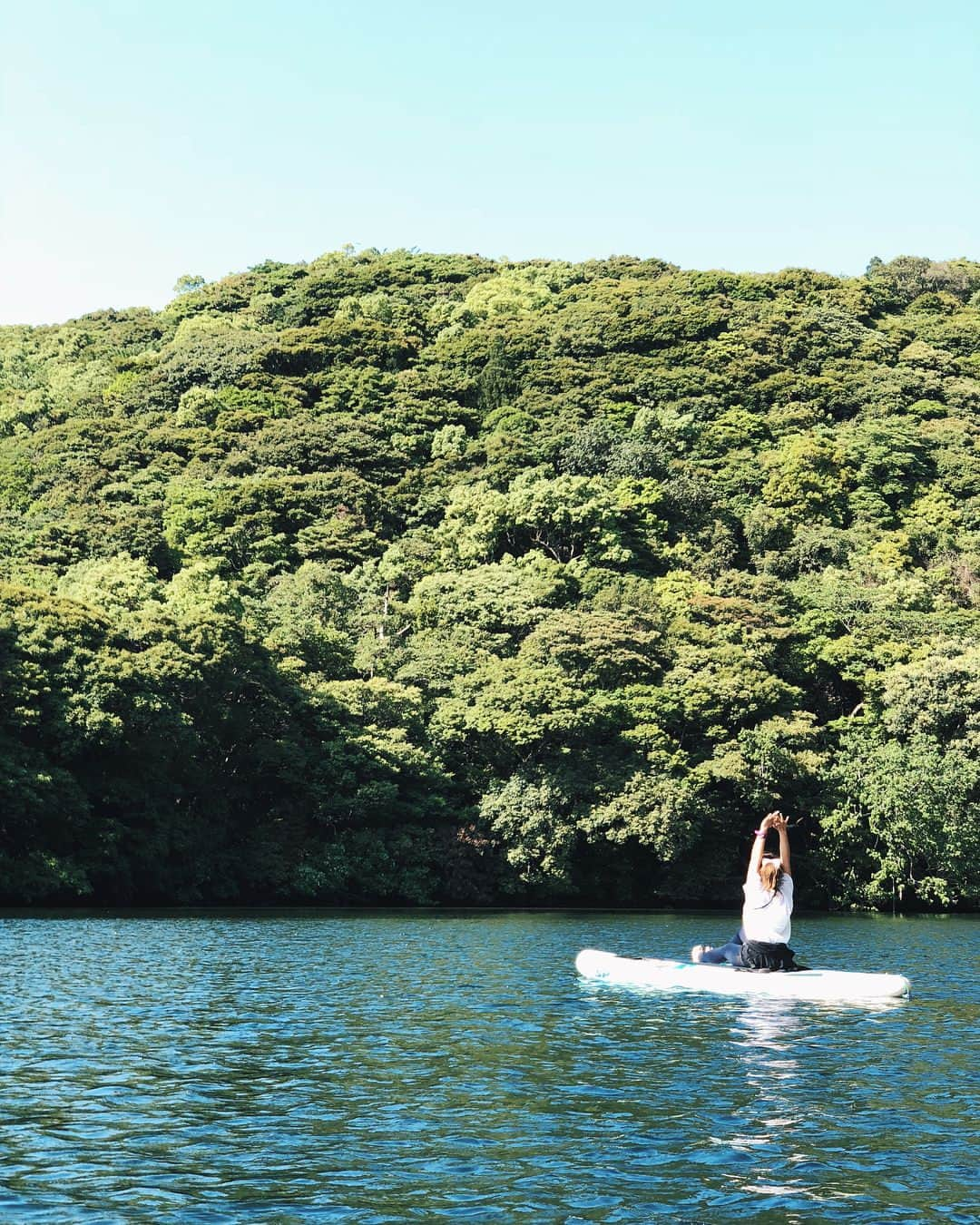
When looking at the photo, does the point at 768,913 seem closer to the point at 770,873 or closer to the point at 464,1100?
the point at 770,873

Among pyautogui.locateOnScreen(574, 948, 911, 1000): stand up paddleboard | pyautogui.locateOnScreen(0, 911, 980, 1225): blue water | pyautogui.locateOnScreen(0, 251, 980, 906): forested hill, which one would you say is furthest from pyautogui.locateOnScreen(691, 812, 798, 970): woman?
pyautogui.locateOnScreen(0, 251, 980, 906): forested hill

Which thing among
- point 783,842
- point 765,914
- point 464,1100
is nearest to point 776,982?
point 765,914

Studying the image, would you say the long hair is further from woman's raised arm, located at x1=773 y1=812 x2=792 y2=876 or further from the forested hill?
the forested hill

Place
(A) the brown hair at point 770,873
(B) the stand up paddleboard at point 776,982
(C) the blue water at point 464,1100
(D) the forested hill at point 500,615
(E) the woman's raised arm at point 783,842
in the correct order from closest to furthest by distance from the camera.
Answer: (C) the blue water at point 464,1100, (E) the woman's raised arm at point 783,842, (A) the brown hair at point 770,873, (B) the stand up paddleboard at point 776,982, (D) the forested hill at point 500,615

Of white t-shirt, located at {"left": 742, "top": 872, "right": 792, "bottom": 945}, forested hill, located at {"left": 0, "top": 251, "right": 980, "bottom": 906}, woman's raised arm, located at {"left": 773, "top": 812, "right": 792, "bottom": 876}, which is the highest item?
forested hill, located at {"left": 0, "top": 251, "right": 980, "bottom": 906}

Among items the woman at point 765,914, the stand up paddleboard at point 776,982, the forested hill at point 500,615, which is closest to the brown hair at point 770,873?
the woman at point 765,914

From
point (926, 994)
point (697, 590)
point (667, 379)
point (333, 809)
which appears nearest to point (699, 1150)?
point (926, 994)

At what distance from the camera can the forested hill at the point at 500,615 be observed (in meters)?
47.8

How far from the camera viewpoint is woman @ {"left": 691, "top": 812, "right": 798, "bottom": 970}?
20.8 m

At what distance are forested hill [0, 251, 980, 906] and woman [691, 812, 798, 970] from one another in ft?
83.9

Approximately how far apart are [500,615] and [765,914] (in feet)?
130

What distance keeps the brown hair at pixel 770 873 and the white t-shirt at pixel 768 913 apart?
12cm

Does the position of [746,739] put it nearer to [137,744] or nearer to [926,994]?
[137,744]

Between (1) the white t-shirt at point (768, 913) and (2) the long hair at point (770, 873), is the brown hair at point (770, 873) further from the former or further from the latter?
(1) the white t-shirt at point (768, 913)
